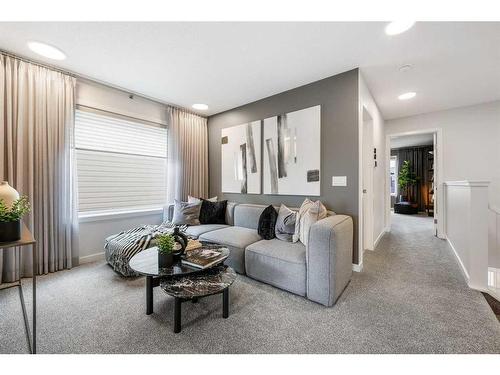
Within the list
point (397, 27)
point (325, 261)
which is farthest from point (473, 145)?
point (325, 261)

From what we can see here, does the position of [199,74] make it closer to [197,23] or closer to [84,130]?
[197,23]

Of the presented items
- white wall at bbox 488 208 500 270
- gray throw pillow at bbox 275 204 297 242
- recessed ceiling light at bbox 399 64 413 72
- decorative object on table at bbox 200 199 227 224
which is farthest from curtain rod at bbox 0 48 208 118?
white wall at bbox 488 208 500 270

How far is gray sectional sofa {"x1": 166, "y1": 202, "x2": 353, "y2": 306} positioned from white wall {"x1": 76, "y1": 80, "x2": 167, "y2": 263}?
1361 millimetres

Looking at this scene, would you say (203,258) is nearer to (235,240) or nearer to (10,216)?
(235,240)

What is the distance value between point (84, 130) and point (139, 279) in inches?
83.0

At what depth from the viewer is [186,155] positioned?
3.84 meters

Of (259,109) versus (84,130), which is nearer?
(84,130)

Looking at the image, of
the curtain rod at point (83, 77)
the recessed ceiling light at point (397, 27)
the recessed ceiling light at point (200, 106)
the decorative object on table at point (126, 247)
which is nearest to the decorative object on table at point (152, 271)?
the decorative object on table at point (126, 247)

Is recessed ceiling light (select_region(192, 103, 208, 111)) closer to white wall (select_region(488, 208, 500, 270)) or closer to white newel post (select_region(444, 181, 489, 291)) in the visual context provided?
white newel post (select_region(444, 181, 489, 291))

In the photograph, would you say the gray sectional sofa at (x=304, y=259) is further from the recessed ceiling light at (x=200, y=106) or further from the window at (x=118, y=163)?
the recessed ceiling light at (x=200, y=106)

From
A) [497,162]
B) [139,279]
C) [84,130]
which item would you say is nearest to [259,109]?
[84,130]

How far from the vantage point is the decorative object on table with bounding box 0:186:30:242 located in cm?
121

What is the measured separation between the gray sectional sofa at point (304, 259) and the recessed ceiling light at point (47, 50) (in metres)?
2.51
